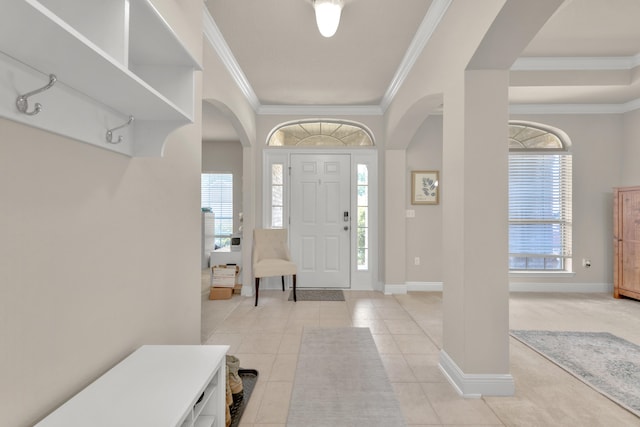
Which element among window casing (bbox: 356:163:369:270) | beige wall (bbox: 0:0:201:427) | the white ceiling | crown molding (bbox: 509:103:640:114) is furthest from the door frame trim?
beige wall (bbox: 0:0:201:427)

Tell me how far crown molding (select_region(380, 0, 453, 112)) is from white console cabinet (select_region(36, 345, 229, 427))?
261 cm

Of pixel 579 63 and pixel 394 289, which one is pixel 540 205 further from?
pixel 394 289

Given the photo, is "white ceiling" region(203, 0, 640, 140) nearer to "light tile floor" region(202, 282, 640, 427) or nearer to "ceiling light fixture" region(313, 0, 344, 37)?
"ceiling light fixture" region(313, 0, 344, 37)

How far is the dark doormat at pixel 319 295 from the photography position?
446 cm

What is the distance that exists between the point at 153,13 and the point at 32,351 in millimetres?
970

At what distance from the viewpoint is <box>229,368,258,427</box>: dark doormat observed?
5.97 ft

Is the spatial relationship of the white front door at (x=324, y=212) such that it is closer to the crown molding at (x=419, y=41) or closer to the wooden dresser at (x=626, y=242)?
the crown molding at (x=419, y=41)

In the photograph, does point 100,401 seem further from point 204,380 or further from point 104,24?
point 104,24

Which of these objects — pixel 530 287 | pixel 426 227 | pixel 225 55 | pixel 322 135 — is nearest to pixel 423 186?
pixel 426 227

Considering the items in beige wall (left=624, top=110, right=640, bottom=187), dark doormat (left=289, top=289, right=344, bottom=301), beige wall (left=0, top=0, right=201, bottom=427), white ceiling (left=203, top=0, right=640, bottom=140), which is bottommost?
dark doormat (left=289, top=289, right=344, bottom=301)

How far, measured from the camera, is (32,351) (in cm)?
83

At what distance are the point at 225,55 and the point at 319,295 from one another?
10.2 feet

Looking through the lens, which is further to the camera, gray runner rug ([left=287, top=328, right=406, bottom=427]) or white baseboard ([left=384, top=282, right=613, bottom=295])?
white baseboard ([left=384, top=282, right=613, bottom=295])

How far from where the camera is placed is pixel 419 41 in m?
2.88
